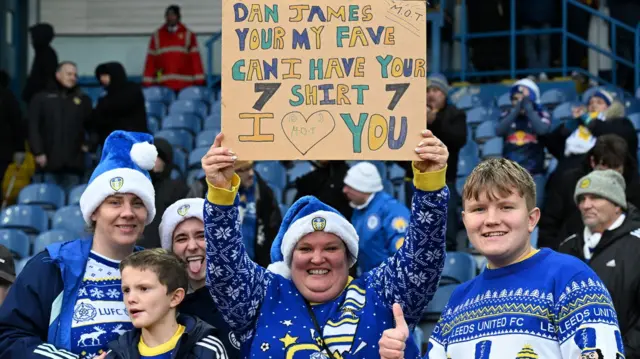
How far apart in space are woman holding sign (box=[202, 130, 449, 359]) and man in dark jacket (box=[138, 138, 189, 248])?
1848 millimetres

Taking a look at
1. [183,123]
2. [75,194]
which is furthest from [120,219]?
[183,123]

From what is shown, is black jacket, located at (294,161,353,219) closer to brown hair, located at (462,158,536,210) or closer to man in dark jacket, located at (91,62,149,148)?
man in dark jacket, located at (91,62,149,148)

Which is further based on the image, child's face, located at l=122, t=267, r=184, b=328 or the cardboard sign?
child's face, located at l=122, t=267, r=184, b=328

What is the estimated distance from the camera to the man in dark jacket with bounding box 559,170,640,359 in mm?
5723

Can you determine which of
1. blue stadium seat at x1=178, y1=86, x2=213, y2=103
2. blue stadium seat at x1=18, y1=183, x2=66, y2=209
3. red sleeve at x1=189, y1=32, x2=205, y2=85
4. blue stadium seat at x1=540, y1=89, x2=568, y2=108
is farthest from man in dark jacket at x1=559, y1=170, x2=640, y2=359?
red sleeve at x1=189, y1=32, x2=205, y2=85

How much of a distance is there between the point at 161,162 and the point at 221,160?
3.60 m

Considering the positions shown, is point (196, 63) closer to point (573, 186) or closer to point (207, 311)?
point (573, 186)

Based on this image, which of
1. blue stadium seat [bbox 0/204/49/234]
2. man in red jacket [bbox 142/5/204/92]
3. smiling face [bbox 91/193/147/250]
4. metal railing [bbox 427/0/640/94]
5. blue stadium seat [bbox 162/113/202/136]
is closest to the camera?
smiling face [bbox 91/193/147/250]

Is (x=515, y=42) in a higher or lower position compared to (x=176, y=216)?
higher

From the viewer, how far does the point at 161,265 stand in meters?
4.34

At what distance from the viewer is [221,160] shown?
4.03 metres

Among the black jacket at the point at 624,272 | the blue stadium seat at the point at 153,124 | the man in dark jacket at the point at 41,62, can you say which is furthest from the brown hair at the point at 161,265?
the man in dark jacket at the point at 41,62

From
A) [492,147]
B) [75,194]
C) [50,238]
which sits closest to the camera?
[50,238]

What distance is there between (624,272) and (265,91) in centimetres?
245
